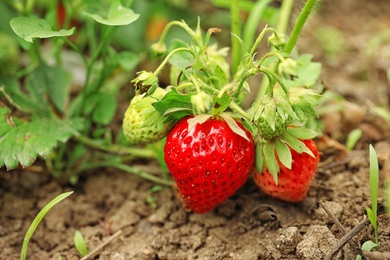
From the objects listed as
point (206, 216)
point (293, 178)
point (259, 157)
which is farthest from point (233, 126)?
point (206, 216)

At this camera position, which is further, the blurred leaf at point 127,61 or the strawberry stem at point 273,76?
the blurred leaf at point 127,61

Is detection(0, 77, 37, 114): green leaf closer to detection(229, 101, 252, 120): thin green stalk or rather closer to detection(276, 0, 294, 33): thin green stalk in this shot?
detection(229, 101, 252, 120): thin green stalk

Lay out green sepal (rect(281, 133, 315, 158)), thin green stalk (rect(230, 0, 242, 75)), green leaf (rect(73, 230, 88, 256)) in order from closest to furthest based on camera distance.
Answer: green sepal (rect(281, 133, 315, 158)) → green leaf (rect(73, 230, 88, 256)) → thin green stalk (rect(230, 0, 242, 75))

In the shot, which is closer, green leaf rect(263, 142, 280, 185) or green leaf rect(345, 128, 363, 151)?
green leaf rect(263, 142, 280, 185)

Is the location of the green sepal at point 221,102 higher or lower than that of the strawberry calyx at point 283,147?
higher

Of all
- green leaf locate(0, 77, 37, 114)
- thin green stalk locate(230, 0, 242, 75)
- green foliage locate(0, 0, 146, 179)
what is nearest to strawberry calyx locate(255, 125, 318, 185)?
thin green stalk locate(230, 0, 242, 75)

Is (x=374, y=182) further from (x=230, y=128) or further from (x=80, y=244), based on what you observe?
(x=80, y=244)

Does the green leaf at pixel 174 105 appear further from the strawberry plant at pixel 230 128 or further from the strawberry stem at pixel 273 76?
the strawberry stem at pixel 273 76

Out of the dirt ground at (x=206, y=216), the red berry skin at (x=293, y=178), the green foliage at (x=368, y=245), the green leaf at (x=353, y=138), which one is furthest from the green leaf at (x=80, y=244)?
the green leaf at (x=353, y=138)

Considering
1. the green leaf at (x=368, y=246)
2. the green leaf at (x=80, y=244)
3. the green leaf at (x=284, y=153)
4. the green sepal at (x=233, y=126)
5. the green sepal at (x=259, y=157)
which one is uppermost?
the green sepal at (x=233, y=126)
